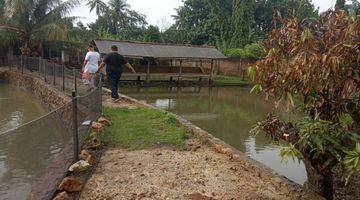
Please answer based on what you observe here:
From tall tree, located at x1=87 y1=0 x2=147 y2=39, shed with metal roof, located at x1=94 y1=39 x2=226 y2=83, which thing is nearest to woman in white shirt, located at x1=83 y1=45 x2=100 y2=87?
shed with metal roof, located at x1=94 y1=39 x2=226 y2=83

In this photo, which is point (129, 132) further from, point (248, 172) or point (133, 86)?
point (133, 86)

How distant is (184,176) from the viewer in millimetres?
5871

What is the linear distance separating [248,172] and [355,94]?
2209 mm

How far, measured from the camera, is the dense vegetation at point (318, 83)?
13.4 ft

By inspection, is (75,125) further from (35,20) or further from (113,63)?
(35,20)

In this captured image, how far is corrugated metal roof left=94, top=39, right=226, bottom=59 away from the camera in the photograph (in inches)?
968

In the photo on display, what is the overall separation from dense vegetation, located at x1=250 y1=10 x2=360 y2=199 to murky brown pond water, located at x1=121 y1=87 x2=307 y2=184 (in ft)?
2.60

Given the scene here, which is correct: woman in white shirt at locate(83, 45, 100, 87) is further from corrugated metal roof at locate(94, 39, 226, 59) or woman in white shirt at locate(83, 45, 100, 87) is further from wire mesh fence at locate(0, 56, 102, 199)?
corrugated metal roof at locate(94, 39, 226, 59)

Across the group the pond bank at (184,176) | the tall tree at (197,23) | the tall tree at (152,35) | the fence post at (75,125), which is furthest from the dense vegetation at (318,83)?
the tall tree at (197,23)

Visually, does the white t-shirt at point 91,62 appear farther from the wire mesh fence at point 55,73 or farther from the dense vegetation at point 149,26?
the dense vegetation at point 149,26

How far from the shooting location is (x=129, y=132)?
8.45m

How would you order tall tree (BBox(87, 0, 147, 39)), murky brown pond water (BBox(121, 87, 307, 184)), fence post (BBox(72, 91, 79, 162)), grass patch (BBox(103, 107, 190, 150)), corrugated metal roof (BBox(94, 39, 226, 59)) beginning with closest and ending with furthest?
fence post (BBox(72, 91, 79, 162)) < grass patch (BBox(103, 107, 190, 150)) < murky brown pond water (BBox(121, 87, 307, 184)) < corrugated metal roof (BBox(94, 39, 226, 59)) < tall tree (BBox(87, 0, 147, 39))

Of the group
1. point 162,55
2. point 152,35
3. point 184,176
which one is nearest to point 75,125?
point 184,176

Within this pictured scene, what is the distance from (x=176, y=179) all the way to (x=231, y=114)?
10.3m
